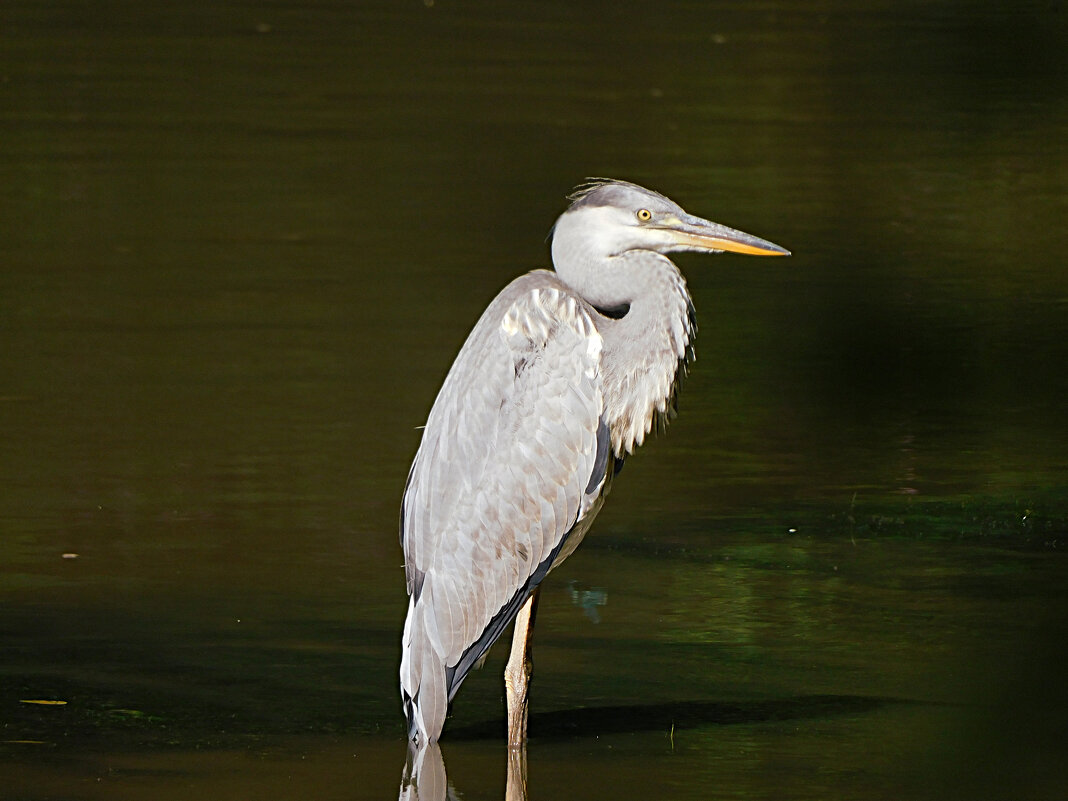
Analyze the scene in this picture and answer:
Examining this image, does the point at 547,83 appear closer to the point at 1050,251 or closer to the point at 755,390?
the point at 1050,251

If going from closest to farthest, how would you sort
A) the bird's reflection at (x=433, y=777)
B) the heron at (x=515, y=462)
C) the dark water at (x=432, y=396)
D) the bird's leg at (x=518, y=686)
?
the bird's reflection at (x=433, y=777)
the heron at (x=515, y=462)
the bird's leg at (x=518, y=686)
the dark water at (x=432, y=396)

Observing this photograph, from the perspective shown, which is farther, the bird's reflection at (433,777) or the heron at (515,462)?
the heron at (515,462)

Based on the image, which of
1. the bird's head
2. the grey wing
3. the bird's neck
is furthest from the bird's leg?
the bird's head

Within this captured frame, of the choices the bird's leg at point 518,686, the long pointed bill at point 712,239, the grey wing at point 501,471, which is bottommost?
the bird's leg at point 518,686

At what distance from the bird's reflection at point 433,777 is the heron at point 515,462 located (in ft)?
0.21

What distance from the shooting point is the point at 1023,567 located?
25.3ft

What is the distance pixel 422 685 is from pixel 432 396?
14.2 ft

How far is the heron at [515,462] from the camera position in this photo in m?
5.89

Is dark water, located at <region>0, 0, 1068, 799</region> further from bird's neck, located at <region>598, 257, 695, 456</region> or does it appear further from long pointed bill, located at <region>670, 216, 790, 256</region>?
long pointed bill, located at <region>670, 216, 790, 256</region>

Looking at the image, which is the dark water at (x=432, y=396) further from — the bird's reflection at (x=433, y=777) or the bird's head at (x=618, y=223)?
the bird's head at (x=618, y=223)

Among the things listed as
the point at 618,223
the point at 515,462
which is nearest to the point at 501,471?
the point at 515,462

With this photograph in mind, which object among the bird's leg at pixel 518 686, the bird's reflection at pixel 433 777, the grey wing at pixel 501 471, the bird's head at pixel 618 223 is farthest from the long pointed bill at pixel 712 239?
the bird's reflection at pixel 433 777

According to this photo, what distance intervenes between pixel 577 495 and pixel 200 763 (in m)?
1.22

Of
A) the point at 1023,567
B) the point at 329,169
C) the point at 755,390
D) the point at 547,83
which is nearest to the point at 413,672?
the point at 1023,567
